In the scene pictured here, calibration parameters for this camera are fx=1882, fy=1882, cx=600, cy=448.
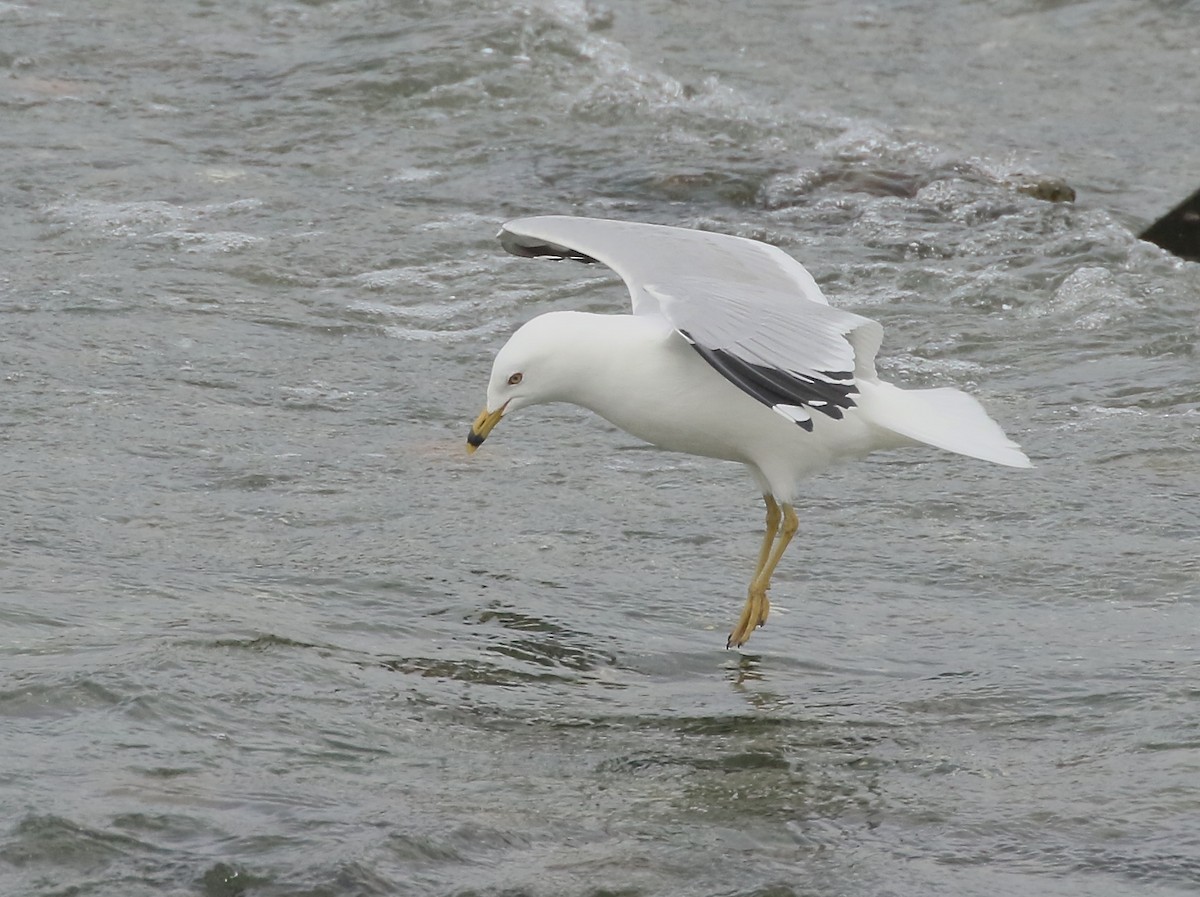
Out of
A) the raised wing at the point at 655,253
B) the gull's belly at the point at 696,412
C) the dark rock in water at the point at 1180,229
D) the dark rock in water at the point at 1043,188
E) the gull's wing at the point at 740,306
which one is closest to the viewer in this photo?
the gull's wing at the point at 740,306

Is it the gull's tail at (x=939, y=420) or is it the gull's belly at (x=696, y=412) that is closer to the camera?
the gull's tail at (x=939, y=420)

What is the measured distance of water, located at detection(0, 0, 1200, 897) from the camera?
352 cm

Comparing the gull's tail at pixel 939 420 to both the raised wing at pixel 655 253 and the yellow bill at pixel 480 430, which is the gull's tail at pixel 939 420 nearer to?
the raised wing at pixel 655 253

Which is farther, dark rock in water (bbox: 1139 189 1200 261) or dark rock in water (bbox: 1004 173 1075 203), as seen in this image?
dark rock in water (bbox: 1004 173 1075 203)

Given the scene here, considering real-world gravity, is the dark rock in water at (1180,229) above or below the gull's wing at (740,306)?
below

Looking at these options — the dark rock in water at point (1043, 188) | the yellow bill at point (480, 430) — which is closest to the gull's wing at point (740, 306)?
the yellow bill at point (480, 430)

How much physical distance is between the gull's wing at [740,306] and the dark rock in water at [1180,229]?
3.21 metres

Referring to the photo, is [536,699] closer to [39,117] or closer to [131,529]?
[131,529]

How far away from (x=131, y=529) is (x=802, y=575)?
1854mm

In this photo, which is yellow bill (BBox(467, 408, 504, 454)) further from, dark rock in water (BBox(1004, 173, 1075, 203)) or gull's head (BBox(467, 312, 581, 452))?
dark rock in water (BBox(1004, 173, 1075, 203))

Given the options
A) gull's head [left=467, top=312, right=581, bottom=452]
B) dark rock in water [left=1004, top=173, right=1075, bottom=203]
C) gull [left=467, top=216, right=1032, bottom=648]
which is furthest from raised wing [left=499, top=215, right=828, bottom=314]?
dark rock in water [left=1004, top=173, right=1075, bottom=203]

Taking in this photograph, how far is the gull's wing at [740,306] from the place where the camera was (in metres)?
4.17

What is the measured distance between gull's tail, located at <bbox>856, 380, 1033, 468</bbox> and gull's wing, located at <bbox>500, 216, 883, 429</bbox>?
0.14m

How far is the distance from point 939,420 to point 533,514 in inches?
52.2
